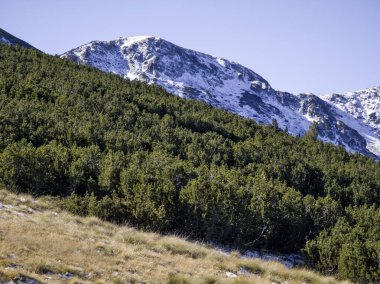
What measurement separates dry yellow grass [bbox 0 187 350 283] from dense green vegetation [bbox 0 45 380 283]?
5.36 ft

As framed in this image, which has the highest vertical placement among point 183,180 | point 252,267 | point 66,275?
point 183,180

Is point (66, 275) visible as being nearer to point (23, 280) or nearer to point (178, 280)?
point (23, 280)

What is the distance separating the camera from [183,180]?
18.9 metres

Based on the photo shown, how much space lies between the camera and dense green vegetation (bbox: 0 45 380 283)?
1623cm

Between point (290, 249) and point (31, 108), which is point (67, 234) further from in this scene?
point (31, 108)

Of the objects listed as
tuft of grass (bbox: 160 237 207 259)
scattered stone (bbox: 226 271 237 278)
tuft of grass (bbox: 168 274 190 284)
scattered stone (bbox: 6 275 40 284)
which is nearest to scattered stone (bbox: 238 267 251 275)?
scattered stone (bbox: 226 271 237 278)

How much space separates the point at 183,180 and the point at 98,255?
27.2 ft

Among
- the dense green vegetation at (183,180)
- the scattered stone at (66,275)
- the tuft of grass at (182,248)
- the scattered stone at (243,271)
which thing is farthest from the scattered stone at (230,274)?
the scattered stone at (66,275)

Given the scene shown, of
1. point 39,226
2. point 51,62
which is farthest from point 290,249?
point 51,62

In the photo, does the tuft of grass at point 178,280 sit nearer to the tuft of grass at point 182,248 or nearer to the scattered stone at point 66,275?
the scattered stone at point 66,275

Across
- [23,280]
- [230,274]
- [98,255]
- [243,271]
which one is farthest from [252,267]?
[23,280]

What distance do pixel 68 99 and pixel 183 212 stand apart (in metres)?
18.3

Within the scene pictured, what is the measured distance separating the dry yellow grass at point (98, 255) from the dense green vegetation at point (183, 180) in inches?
64.4

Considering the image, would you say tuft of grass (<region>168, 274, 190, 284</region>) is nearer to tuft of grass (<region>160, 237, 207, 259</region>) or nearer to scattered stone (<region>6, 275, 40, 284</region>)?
tuft of grass (<region>160, 237, 207, 259</region>)
